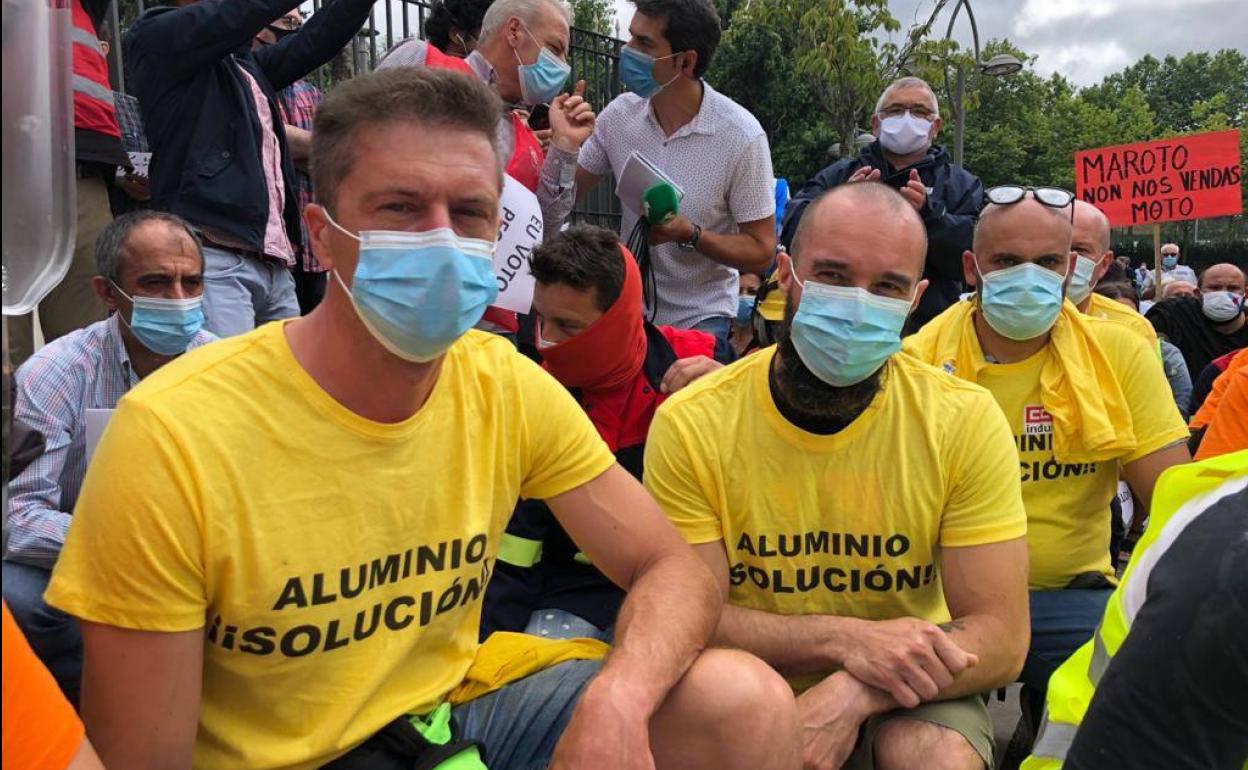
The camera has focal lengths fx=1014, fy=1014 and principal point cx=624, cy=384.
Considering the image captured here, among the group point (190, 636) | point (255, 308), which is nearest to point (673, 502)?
point (190, 636)

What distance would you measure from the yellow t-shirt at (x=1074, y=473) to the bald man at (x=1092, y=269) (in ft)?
2.09

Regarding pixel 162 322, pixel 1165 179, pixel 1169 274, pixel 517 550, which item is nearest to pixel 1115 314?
pixel 517 550

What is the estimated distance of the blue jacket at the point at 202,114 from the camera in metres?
3.57

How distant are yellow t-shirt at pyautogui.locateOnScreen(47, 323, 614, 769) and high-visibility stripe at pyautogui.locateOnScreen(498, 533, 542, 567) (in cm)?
87

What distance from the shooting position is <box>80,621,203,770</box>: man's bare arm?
164 centimetres

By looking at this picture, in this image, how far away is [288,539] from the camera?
180 centimetres

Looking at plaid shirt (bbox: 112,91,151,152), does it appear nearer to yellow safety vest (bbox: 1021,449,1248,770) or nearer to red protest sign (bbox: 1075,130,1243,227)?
yellow safety vest (bbox: 1021,449,1248,770)

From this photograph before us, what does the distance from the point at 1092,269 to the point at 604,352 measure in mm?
2482

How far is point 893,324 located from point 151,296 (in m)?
2.29

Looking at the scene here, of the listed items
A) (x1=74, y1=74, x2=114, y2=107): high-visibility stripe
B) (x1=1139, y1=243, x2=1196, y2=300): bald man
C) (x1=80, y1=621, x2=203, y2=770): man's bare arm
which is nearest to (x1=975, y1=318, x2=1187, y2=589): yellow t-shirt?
(x1=80, y1=621, x2=203, y2=770): man's bare arm

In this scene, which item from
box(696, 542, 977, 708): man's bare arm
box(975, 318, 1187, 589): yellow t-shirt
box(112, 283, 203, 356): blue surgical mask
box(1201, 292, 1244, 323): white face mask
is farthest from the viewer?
box(1201, 292, 1244, 323): white face mask

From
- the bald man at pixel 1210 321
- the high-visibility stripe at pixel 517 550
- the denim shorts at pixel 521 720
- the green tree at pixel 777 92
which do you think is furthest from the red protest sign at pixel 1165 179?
the green tree at pixel 777 92

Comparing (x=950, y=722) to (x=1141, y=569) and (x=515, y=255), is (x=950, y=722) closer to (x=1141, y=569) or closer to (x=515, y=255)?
(x=1141, y=569)

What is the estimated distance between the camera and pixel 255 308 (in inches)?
157
